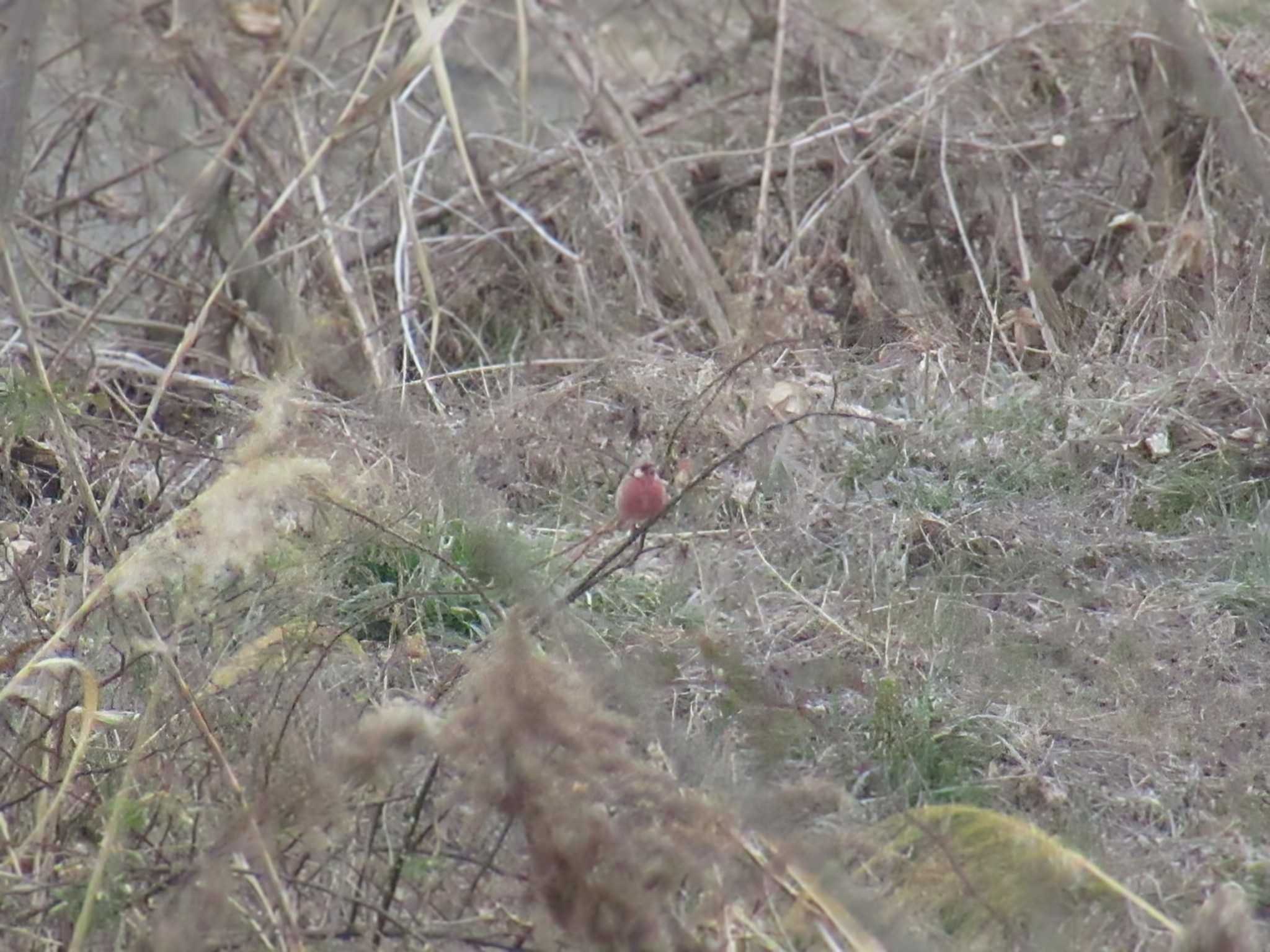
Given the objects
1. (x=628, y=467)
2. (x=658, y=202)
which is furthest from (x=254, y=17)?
(x=628, y=467)

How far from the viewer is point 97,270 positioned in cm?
526

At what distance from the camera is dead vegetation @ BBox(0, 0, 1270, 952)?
1.96m

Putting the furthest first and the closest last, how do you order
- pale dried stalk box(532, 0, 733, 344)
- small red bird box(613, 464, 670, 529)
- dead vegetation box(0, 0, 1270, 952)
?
pale dried stalk box(532, 0, 733, 344)
small red bird box(613, 464, 670, 529)
dead vegetation box(0, 0, 1270, 952)

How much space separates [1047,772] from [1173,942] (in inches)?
27.9

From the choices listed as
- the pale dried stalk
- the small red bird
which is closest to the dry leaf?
the pale dried stalk

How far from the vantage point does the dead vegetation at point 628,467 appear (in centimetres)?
196

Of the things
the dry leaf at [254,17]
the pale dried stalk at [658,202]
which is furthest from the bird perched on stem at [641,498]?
the dry leaf at [254,17]

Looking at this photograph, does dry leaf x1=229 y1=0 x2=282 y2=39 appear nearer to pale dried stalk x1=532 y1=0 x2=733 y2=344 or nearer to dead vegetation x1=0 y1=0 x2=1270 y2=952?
dead vegetation x1=0 y1=0 x2=1270 y2=952

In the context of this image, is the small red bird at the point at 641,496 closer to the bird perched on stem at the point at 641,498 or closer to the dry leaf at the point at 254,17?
the bird perched on stem at the point at 641,498

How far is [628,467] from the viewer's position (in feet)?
12.1

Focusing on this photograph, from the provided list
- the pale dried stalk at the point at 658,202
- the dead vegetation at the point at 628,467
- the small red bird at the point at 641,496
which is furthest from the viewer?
the pale dried stalk at the point at 658,202

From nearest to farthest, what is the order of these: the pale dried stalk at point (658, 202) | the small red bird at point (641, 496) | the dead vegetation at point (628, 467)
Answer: the dead vegetation at point (628, 467) < the small red bird at point (641, 496) < the pale dried stalk at point (658, 202)

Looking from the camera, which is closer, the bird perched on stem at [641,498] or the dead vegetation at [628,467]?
the dead vegetation at [628,467]

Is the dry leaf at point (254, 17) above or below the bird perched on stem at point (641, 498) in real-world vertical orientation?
above
